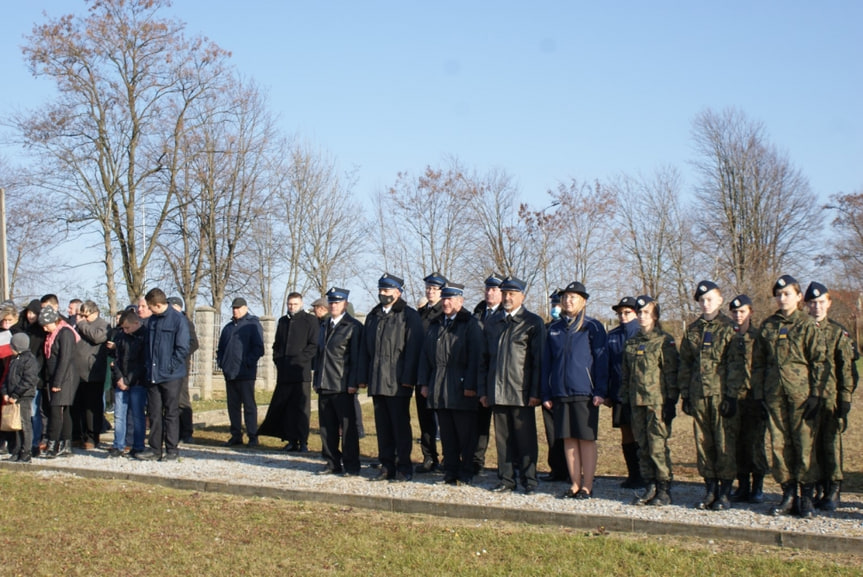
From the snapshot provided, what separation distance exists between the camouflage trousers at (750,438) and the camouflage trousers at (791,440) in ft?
0.98

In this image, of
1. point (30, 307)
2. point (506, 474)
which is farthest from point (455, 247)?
point (506, 474)

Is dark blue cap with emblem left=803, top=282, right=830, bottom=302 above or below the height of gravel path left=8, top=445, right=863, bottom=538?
above

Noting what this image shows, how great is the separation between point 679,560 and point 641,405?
200cm

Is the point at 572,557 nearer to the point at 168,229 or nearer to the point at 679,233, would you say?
the point at 168,229

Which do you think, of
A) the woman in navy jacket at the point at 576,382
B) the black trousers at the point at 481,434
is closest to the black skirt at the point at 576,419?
the woman in navy jacket at the point at 576,382

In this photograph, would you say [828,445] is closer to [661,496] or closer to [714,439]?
[714,439]

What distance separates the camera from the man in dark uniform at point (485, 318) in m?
9.15

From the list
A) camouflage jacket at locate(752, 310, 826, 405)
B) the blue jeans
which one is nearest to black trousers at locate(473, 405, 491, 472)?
camouflage jacket at locate(752, 310, 826, 405)

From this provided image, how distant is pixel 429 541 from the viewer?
664cm

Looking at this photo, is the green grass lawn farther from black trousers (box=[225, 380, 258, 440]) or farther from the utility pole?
the utility pole

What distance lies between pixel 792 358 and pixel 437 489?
11.6ft

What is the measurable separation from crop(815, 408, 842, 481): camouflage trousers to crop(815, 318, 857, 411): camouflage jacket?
14 cm

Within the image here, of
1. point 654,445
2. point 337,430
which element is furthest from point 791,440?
point 337,430

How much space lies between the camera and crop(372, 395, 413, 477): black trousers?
9219mm
